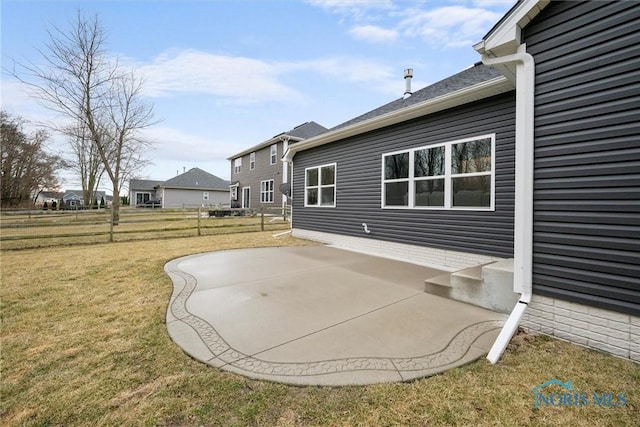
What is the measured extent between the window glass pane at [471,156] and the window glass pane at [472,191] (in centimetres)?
17

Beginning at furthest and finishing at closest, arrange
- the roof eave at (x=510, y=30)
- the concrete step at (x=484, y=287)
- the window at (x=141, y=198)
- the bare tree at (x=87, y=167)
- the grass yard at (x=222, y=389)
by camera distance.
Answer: the window at (x=141, y=198) < the bare tree at (x=87, y=167) < the concrete step at (x=484, y=287) < the roof eave at (x=510, y=30) < the grass yard at (x=222, y=389)

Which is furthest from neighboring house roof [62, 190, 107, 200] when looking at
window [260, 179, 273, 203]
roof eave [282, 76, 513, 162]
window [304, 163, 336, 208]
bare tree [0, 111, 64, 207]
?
roof eave [282, 76, 513, 162]

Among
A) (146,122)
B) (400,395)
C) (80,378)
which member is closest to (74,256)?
(80,378)

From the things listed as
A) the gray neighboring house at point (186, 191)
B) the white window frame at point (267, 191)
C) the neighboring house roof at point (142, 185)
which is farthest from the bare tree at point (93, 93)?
the neighboring house roof at point (142, 185)

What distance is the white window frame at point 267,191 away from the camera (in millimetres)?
20344

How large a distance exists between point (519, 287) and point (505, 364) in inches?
40.5

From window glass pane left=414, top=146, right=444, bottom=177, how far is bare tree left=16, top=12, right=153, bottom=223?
1233cm

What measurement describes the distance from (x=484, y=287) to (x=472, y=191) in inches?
89.0

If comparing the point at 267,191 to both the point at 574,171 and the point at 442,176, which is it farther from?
the point at 574,171

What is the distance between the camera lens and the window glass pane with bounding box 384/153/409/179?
248 inches

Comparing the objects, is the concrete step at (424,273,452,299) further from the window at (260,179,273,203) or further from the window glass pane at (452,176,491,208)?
the window at (260,179,273,203)

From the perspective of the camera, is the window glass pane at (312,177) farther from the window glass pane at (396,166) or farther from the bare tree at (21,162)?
the bare tree at (21,162)

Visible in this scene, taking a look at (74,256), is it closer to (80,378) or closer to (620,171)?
(80,378)

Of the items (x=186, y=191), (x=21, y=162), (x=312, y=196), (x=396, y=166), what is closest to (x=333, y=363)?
(x=396, y=166)
